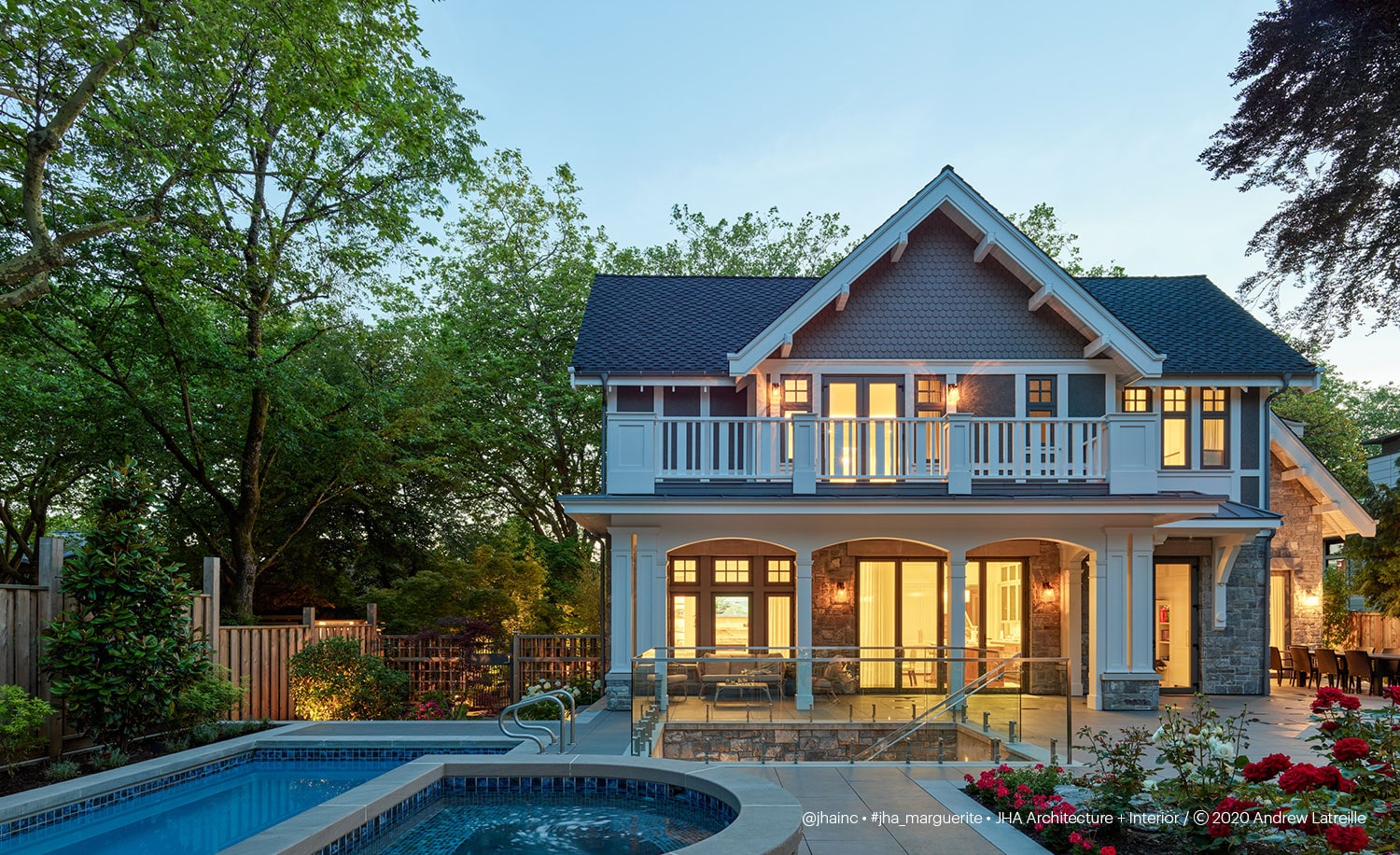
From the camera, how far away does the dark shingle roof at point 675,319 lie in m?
15.2

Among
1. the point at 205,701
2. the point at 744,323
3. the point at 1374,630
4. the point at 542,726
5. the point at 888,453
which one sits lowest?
the point at 1374,630

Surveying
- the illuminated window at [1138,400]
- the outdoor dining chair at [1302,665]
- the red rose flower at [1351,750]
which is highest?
the illuminated window at [1138,400]

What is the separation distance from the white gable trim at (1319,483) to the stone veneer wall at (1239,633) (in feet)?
5.68

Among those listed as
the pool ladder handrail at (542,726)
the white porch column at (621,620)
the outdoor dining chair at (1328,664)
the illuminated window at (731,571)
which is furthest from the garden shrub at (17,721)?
the outdoor dining chair at (1328,664)

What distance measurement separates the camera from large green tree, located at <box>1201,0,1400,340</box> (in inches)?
258

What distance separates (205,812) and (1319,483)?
1750cm

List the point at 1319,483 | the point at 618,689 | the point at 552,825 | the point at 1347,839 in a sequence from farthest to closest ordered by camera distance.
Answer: the point at 1319,483 < the point at 618,689 < the point at 552,825 < the point at 1347,839

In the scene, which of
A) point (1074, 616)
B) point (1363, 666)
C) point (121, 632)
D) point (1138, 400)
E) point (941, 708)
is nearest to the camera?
point (121, 632)

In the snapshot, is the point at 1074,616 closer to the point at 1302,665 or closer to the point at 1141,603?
the point at 1141,603

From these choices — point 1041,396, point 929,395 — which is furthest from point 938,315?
point 1041,396

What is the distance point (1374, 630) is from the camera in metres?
17.9

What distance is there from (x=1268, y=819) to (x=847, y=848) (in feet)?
8.22

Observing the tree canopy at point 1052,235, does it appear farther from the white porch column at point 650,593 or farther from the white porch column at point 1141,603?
the white porch column at point 650,593

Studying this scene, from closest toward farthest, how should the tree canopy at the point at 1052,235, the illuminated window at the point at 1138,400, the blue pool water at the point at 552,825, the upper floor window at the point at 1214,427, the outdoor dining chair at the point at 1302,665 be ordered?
the blue pool water at the point at 552,825, the illuminated window at the point at 1138,400, the upper floor window at the point at 1214,427, the outdoor dining chair at the point at 1302,665, the tree canopy at the point at 1052,235
